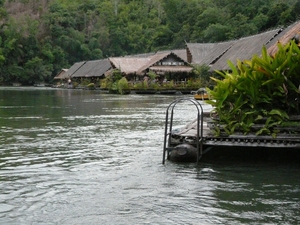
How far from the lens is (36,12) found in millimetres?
110188

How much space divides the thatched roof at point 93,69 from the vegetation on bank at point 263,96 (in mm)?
57061

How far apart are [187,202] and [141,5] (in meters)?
125

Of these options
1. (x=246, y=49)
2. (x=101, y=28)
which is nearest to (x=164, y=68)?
(x=246, y=49)

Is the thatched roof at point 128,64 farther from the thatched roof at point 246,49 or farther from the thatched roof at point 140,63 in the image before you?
the thatched roof at point 246,49

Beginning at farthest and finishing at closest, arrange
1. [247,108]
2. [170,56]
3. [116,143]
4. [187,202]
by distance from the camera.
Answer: [170,56]
[116,143]
[247,108]
[187,202]

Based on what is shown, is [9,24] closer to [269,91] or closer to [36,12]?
[36,12]

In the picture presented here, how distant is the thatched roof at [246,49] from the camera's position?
115ft

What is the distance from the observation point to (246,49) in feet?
120

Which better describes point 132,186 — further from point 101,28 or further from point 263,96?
point 101,28

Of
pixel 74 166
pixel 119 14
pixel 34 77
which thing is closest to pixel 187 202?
pixel 74 166

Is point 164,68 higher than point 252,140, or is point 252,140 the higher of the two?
point 164,68

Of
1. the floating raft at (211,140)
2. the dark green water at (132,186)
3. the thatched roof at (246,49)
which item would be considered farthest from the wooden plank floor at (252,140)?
the thatched roof at (246,49)

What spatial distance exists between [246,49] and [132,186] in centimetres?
3026

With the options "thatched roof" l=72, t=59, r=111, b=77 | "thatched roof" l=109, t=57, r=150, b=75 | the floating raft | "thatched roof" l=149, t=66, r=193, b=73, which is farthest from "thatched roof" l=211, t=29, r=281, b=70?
"thatched roof" l=72, t=59, r=111, b=77
